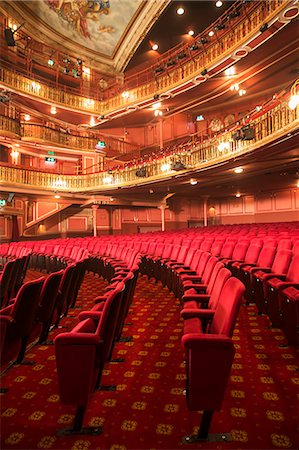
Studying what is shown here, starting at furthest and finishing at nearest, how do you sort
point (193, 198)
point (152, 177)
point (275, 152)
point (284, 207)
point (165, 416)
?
point (193, 198) → point (284, 207) → point (152, 177) → point (275, 152) → point (165, 416)

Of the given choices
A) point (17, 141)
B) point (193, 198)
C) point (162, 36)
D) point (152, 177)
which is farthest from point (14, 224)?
point (162, 36)

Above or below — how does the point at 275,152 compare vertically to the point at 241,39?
below

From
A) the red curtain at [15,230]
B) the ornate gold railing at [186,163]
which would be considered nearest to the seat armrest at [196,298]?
the ornate gold railing at [186,163]

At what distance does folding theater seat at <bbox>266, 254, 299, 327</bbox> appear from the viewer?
2.32 m

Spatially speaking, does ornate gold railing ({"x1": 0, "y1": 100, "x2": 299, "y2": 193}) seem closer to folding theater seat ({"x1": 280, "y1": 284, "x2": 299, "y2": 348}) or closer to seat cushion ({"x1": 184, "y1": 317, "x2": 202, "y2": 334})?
folding theater seat ({"x1": 280, "y1": 284, "x2": 299, "y2": 348})

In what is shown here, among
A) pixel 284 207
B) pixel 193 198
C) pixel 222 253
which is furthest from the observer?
pixel 193 198

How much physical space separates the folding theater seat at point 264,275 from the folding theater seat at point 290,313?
351mm

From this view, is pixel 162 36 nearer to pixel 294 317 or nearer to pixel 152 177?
pixel 152 177

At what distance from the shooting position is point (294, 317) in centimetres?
200

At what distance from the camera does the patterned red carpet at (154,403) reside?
127 cm

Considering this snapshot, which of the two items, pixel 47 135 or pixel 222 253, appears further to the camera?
pixel 47 135

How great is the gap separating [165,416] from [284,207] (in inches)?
454

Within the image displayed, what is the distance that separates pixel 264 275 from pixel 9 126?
1013 centimetres

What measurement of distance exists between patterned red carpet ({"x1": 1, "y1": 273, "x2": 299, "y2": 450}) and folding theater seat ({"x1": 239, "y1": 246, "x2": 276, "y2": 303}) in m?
0.72
